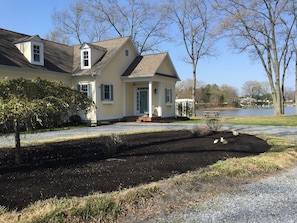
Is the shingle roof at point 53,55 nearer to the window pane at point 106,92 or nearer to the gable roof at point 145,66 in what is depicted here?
the window pane at point 106,92

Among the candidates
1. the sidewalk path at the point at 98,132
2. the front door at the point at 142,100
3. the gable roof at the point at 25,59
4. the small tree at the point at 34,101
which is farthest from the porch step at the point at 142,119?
the small tree at the point at 34,101

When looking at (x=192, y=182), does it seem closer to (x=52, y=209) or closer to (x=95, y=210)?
(x=95, y=210)

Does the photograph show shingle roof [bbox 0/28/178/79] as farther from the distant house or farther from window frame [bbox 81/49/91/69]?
window frame [bbox 81/49/91/69]

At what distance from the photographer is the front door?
20297mm

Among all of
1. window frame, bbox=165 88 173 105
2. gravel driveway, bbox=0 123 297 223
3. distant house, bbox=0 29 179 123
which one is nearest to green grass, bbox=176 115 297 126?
window frame, bbox=165 88 173 105

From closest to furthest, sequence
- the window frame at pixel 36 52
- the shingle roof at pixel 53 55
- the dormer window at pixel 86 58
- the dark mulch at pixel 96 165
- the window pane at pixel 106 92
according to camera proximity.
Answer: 1. the dark mulch at pixel 96 165
2. the shingle roof at pixel 53 55
3. the window frame at pixel 36 52
4. the window pane at pixel 106 92
5. the dormer window at pixel 86 58

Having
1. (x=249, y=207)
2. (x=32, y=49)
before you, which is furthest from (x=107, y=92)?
(x=249, y=207)

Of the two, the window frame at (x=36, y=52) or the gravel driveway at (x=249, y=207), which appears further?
the window frame at (x=36, y=52)

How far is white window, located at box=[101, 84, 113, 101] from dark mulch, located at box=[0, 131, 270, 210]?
32.2 ft

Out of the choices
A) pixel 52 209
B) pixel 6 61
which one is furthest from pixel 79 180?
A: pixel 6 61

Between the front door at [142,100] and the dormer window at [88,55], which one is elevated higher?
the dormer window at [88,55]

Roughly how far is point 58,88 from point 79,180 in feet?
7.32

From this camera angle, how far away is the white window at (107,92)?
691 inches

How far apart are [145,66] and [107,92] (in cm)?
360
